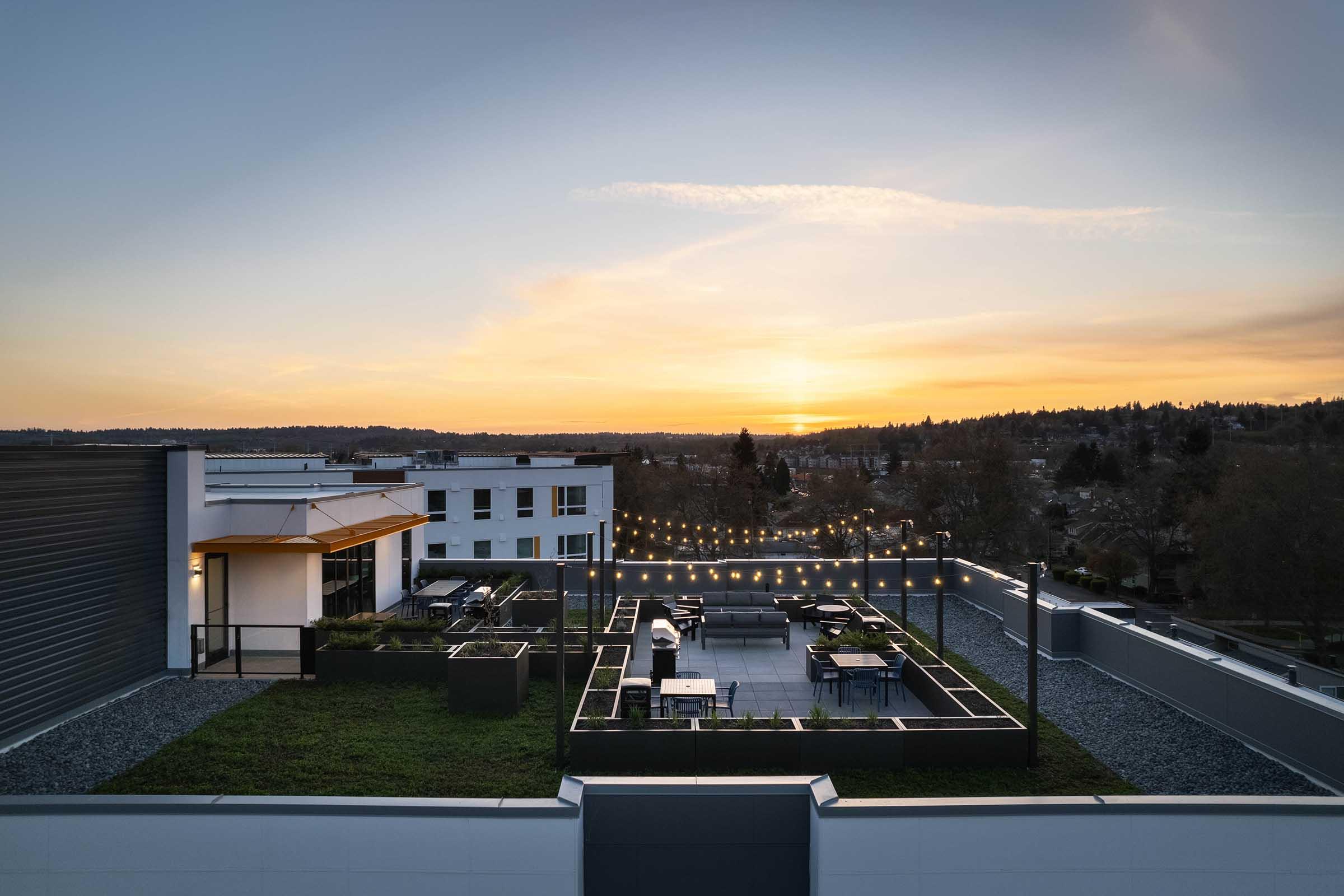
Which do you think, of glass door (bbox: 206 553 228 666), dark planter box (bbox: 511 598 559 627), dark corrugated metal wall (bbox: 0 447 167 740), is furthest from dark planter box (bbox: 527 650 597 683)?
dark corrugated metal wall (bbox: 0 447 167 740)

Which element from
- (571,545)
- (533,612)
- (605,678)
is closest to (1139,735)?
(605,678)

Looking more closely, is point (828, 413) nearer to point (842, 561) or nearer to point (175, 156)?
point (842, 561)

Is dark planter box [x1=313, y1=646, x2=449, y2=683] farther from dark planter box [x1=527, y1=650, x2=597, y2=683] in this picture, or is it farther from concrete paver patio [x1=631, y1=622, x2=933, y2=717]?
concrete paver patio [x1=631, y1=622, x2=933, y2=717]

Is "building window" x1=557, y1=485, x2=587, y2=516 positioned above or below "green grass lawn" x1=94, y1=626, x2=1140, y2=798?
above

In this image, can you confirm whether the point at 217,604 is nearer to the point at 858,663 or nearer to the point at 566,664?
the point at 566,664

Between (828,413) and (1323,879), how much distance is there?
40.7 m

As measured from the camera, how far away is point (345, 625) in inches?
464

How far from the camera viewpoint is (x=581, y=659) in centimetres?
1091

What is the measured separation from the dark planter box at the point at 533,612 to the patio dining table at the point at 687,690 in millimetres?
5757

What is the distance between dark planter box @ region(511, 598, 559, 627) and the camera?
1455cm

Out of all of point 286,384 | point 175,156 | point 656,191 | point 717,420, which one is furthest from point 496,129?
point 717,420

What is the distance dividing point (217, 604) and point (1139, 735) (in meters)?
14.3

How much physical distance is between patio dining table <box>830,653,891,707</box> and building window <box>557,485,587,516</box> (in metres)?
21.0

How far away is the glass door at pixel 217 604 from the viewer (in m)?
11.7
